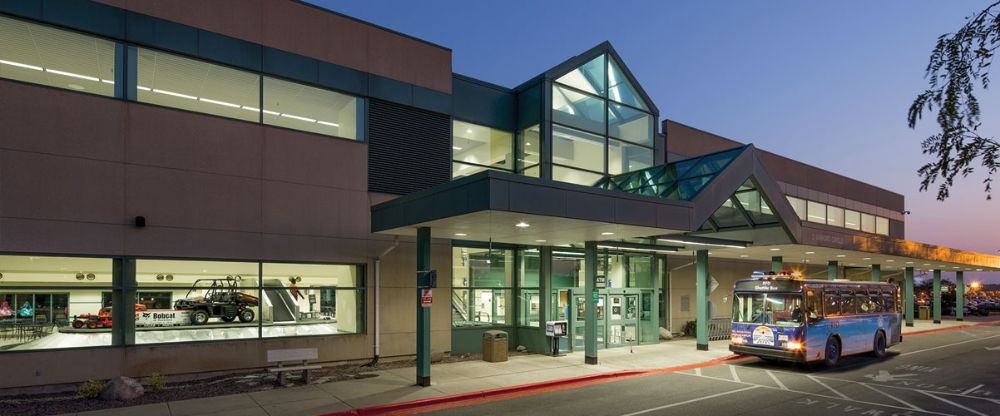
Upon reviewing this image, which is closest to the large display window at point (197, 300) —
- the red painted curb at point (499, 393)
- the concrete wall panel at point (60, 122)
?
the concrete wall panel at point (60, 122)

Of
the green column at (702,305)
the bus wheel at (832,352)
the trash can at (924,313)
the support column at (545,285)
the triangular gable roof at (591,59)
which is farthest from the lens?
the trash can at (924,313)

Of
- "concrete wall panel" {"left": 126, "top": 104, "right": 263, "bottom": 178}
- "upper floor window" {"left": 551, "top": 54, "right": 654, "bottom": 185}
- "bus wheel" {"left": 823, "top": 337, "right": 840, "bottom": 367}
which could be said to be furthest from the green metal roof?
"concrete wall panel" {"left": 126, "top": 104, "right": 263, "bottom": 178}

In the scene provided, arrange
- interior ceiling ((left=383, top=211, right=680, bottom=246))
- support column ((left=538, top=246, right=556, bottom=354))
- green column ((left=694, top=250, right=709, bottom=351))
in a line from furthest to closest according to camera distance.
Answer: green column ((left=694, top=250, right=709, bottom=351))
support column ((left=538, top=246, right=556, bottom=354))
interior ceiling ((left=383, top=211, right=680, bottom=246))

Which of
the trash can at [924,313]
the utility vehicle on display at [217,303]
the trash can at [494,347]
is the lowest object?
the trash can at [924,313]

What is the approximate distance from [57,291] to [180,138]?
4148mm

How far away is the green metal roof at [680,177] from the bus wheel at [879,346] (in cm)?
923

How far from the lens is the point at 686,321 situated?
2677 centimetres

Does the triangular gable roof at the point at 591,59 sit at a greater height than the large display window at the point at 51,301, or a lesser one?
greater

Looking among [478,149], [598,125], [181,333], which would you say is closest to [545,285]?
[478,149]

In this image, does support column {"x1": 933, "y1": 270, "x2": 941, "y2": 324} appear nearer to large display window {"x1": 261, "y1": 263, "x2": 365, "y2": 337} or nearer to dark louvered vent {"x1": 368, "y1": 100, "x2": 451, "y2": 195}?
dark louvered vent {"x1": 368, "y1": 100, "x2": 451, "y2": 195}

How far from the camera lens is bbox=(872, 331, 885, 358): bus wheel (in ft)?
68.4

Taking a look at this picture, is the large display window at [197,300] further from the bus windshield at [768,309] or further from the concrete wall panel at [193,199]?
the bus windshield at [768,309]

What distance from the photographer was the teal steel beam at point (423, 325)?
553 inches

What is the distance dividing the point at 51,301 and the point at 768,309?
18.4 m
